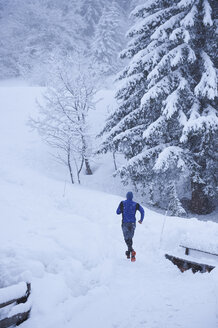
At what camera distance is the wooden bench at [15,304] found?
338 centimetres

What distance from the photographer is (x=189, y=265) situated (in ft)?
22.0

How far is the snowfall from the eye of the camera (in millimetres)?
4008

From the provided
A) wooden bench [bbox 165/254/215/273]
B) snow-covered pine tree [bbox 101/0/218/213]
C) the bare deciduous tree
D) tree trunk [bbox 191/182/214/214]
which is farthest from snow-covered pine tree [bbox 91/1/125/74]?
wooden bench [bbox 165/254/215/273]

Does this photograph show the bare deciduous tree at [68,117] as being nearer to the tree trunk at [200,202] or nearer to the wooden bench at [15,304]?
the tree trunk at [200,202]

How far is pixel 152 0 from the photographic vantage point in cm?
1212

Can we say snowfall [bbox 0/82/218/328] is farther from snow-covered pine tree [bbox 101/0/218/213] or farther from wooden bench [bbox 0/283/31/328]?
snow-covered pine tree [bbox 101/0/218/213]

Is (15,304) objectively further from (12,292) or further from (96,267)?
(96,267)

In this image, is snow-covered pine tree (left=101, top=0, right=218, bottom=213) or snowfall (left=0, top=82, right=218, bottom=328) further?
snow-covered pine tree (left=101, top=0, right=218, bottom=213)

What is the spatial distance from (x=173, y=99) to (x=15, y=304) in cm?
921

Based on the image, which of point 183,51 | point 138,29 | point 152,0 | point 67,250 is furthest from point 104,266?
point 152,0

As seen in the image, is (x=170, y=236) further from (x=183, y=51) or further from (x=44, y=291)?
(x=183, y=51)

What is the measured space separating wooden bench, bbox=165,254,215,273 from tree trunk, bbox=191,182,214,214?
6387 mm

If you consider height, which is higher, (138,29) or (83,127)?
(138,29)

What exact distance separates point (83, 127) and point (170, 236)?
33.1ft
